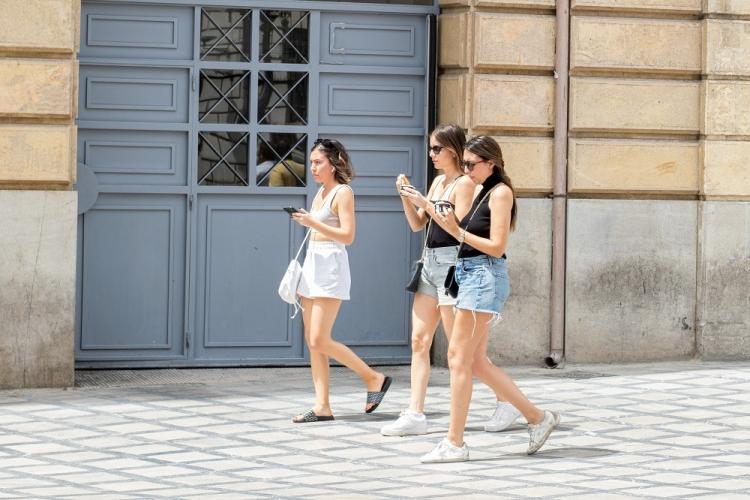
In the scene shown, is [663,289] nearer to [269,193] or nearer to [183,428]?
[269,193]

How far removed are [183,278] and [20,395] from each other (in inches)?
68.3

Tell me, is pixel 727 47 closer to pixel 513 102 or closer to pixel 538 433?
pixel 513 102

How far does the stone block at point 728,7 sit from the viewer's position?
39.7ft

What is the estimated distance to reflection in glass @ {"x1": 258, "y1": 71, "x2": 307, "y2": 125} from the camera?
11.6 meters

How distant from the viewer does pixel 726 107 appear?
39.8 ft

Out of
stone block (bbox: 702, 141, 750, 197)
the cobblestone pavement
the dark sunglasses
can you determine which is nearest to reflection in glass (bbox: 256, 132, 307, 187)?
the cobblestone pavement

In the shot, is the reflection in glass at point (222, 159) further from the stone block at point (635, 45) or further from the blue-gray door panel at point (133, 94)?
the stone block at point (635, 45)

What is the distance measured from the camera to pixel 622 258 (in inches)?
473

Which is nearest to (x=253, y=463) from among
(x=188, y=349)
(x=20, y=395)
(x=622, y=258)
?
(x=20, y=395)

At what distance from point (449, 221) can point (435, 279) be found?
939 mm

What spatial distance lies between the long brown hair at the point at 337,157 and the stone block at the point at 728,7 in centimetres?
423

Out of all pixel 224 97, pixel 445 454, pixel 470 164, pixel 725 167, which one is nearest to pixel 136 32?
pixel 224 97

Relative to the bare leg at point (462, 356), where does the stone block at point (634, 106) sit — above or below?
above

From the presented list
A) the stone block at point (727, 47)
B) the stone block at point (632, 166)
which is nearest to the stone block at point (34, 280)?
the stone block at point (632, 166)
